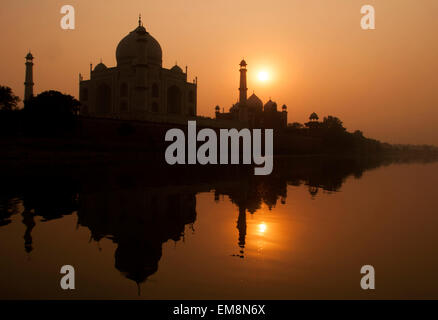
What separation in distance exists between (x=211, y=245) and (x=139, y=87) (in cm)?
3418

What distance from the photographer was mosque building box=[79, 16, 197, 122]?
38531 mm

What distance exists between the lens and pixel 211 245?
632 centimetres

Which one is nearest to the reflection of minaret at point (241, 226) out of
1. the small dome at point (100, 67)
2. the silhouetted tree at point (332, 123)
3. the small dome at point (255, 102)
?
the small dome at point (100, 67)

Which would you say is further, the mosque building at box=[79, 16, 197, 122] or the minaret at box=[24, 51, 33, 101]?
the minaret at box=[24, 51, 33, 101]

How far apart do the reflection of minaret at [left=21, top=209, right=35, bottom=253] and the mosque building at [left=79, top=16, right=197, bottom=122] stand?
29.3 meters

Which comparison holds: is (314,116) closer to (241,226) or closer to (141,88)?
(141,88)

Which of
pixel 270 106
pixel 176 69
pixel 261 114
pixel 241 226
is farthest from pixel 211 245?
pixel 270 106

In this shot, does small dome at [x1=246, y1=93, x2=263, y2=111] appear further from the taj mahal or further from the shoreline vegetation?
the shoreline vegetation

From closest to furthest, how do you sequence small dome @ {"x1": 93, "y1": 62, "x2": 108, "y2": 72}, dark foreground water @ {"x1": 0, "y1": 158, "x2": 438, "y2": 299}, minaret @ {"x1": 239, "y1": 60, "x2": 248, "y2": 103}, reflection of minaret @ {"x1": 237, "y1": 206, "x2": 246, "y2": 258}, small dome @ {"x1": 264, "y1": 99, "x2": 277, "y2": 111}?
dark foreground water @ {"x1": 0, "y1": 158, "x2": 438, "y2": 299} < reflection of minaret @ {"x1": 237, "y1": 206, "x2": 246, "y2": 258} < small dome @ {"x1": 93, "y1": 62, "x2": 108, "y2": 72} < minaret @ {"x1": 239, "y1": 60, "x2": 248, "y2": 103} < small dome @ {"x1": 264, "y1": 99, "x2": 277, "y2": 111}

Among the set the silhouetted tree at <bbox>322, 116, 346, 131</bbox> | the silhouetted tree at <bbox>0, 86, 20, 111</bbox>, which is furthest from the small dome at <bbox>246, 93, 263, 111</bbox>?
the silhouetted tree at <bbox>0, 86, 20, 111</bbox>

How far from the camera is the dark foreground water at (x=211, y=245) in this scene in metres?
4.43

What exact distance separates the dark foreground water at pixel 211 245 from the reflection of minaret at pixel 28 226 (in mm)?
19
